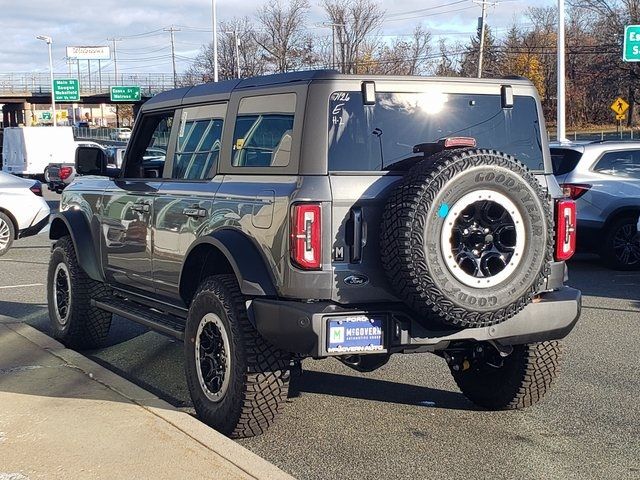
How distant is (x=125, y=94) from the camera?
75.1m

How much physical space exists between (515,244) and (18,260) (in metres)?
10.9

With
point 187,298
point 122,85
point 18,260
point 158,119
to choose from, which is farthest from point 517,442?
point 122,85

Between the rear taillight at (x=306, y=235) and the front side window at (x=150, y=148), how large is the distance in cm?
207

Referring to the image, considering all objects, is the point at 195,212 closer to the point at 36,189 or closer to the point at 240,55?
the point at 36,189

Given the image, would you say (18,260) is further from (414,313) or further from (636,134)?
(636,134)

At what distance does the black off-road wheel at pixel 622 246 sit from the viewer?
12.2 meters

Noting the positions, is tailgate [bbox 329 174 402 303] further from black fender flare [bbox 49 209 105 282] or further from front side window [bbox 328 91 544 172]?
black fender flare [bbox 49 209 105 282]

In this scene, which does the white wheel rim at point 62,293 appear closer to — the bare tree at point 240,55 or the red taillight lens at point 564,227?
the red taillight lens at point 564,227

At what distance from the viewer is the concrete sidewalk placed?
4422 millimetres

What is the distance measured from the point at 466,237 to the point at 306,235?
0.84 metres

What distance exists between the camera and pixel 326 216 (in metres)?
4.69

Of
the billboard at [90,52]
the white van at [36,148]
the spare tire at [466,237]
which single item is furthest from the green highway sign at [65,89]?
the spare tire at [466,237]

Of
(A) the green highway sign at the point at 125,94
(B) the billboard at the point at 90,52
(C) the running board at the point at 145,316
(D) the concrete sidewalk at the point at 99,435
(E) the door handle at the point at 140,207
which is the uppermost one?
(B) the billboard at the point at 90,52

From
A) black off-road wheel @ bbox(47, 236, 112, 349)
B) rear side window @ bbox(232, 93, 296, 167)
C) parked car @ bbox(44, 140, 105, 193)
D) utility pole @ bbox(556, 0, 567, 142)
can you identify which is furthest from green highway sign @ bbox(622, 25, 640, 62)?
rear side window @ bbox(232, 93, 296, 167)
